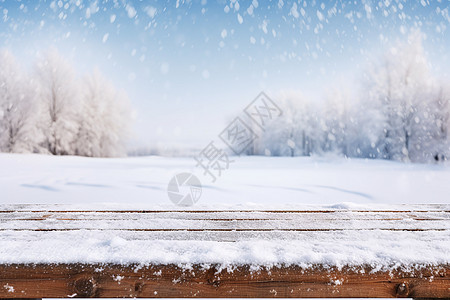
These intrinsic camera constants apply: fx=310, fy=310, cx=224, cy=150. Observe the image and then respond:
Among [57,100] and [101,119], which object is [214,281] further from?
[101,119]

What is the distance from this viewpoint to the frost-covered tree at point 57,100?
19.6 meters

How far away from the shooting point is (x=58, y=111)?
20.2 m

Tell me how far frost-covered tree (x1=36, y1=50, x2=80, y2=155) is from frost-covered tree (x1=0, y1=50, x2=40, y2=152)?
3.32 ft

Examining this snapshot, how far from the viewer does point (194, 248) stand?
51.8 inches

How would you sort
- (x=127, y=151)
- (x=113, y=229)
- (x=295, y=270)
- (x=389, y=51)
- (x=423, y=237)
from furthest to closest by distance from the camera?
(x=127, y=151)
(x=389, y=51)
(x=113, y=229)
(x=423, y=237)
(x=295, y=270)

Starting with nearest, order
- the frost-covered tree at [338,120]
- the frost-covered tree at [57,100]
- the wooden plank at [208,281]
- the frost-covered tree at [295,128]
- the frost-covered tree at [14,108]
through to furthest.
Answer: the wooden plank at [208,281]
the frost-covered tree at [14,108]
the frost-covered tree at [57,100]
the frost-covered tree at [338,120]
the frost-covered tree at [295,128]

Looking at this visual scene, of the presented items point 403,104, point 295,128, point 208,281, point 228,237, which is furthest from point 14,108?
point 403,104

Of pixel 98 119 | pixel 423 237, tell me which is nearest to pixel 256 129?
pixel 98 119

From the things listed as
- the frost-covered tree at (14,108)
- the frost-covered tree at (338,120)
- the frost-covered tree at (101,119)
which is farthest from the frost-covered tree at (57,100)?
the frost-covered tree at (338,120)

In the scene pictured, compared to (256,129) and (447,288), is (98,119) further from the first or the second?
(447,288)

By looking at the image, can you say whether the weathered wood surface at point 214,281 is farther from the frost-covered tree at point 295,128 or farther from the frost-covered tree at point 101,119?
the frost-covered tree at point 295,128

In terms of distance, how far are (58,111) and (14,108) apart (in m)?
2.50

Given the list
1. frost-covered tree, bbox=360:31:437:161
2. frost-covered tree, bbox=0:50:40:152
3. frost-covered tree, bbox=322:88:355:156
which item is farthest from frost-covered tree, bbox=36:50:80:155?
frost-covered tree, bbox=322:88:355:156

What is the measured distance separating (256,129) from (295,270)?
28.4 metres
